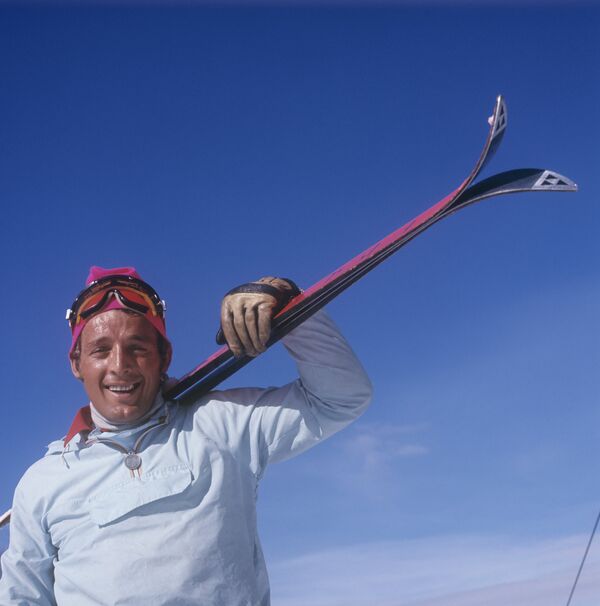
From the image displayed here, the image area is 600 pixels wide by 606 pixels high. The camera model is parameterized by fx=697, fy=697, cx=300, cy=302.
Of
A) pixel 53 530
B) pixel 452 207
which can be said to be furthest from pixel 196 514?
pixel 452 207

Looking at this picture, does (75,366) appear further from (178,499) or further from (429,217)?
(429,217)

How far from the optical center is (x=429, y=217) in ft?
9.27

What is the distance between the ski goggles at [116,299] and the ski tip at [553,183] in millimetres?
1719

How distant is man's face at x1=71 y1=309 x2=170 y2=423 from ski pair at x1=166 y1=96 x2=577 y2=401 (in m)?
0.62

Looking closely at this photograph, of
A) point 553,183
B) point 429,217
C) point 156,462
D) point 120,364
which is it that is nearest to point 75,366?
point 120,364

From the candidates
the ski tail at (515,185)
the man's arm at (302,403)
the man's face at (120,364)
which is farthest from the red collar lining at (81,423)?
the ski tail at (515,185)

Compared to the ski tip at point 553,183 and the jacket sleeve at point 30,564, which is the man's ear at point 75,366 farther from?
the ski tip at point 553,183

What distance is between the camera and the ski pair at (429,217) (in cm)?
270

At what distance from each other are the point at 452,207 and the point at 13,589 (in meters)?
2.43

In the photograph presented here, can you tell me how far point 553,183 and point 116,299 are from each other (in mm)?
1896

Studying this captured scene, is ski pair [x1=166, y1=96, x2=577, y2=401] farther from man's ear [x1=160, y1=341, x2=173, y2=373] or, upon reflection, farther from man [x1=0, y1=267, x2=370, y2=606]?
man's ear [x1=160, y1=341, x2=173, y2=373]

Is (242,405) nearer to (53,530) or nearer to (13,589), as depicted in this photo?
(53,530)

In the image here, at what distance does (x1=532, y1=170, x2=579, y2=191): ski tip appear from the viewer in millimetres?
2654

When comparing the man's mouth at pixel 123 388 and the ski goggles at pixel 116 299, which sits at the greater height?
the ski goggles at pixel 116 299
